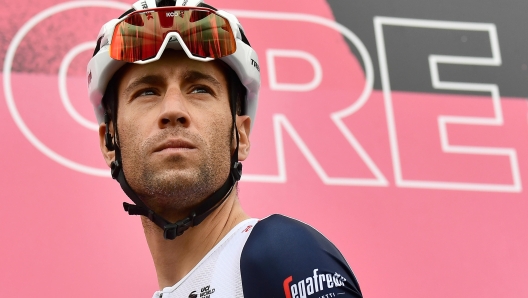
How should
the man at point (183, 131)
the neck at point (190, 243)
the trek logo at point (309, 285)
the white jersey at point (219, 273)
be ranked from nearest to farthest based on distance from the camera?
the trek logo at point (309, 285)
the white jersey at point (219, 273)
the man at point (183, 131)
the neck at point (190, 243)

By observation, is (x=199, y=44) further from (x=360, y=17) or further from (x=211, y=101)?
(x=360, y=17)

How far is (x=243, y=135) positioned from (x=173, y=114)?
0.45 m

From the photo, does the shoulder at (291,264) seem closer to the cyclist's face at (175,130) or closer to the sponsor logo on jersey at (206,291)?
the sponsor logo on jersey at (206,291)

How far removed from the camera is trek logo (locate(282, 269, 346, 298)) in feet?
6.69

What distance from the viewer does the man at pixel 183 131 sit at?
2.51m

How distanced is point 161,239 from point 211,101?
1.65 ft

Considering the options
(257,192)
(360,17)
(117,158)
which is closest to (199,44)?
(117,158)

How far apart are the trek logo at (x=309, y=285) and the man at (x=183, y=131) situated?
6.9 inches

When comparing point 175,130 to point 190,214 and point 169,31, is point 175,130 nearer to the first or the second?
point 190,214

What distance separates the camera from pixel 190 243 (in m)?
2.66

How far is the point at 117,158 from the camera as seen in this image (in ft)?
9.04

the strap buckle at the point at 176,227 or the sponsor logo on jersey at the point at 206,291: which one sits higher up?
the strap buckle at the point at 176,227

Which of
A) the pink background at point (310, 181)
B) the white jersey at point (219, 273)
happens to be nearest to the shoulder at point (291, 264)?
the white jersey at point (219, 273)

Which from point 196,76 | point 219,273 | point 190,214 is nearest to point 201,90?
point 196,76
